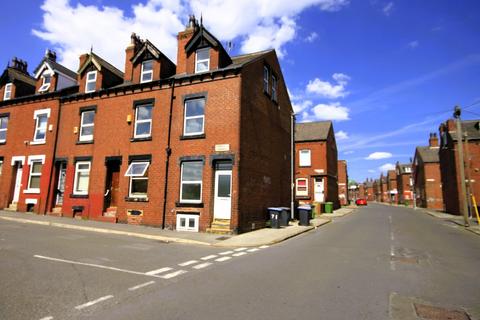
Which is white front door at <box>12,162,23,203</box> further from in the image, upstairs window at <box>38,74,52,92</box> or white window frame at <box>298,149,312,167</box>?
white window frame at <box>298,149,312,167</box>

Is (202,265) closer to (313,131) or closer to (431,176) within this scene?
(313,131)

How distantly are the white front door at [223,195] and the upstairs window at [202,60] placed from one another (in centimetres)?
585

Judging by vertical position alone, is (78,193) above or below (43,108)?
below

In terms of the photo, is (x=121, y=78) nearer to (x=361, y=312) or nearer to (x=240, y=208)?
(x=240, y=208)

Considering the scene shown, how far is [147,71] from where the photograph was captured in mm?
17938

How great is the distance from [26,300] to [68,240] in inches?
253

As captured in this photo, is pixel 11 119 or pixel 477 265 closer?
pixel 477 265

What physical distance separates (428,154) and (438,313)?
203ft

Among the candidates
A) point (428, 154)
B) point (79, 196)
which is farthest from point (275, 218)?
point (428, 154)

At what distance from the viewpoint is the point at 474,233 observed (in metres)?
16.8

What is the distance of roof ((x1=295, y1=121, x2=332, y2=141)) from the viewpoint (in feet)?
120

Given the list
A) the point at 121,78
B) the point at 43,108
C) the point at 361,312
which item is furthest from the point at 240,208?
the point at 43,108

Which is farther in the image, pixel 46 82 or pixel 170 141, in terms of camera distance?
pixel 46 82

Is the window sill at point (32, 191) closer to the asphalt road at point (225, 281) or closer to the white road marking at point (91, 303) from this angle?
the asphalt road at point (225, 281)
